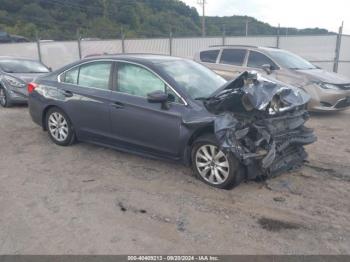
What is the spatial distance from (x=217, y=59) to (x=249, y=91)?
6135 mm

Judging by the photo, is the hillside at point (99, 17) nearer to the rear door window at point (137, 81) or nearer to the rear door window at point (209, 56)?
the rear door window at point (209, 56)

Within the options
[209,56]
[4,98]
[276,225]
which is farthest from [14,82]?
[276,225]

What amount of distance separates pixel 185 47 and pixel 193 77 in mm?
12469

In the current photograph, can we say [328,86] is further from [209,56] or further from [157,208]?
[157,208]

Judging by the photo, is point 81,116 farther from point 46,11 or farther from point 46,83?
point 46,11

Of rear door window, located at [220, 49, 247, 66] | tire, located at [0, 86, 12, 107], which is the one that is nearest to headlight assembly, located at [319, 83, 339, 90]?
rear door window, located at [220, 49, 247, 66]

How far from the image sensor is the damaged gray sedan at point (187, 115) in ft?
15.4

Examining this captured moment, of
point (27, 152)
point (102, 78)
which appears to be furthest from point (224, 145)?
point (27, 152)

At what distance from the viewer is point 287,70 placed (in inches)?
375

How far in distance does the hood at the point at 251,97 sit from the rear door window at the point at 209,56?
18.8 feet

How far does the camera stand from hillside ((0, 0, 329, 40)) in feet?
138

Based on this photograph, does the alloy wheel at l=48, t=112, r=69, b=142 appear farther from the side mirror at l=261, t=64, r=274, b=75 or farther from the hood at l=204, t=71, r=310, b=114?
the side mirror at l=261, t=64, r=274, b=75

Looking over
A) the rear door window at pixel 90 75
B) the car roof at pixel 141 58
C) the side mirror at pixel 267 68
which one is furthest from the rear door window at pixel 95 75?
the side mirror at pixel 267 68

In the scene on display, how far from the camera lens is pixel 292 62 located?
9.98m
